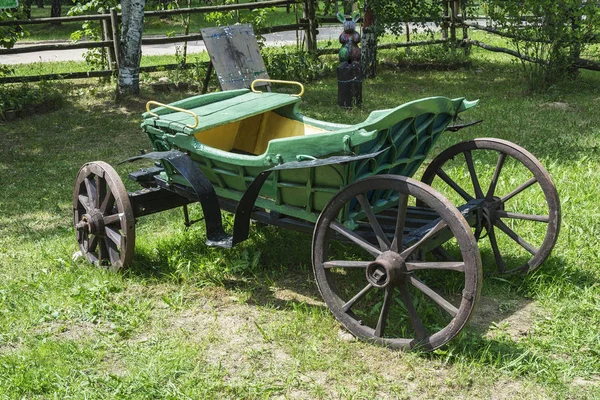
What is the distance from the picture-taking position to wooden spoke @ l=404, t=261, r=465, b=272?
3571 millimetres

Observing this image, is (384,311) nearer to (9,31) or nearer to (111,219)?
(111,219)

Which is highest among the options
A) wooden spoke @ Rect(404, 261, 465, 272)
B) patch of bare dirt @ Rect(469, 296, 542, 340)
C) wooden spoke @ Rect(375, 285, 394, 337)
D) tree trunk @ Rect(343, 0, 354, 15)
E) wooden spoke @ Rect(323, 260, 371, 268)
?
tree trunk @ Rect(343, 0, 354, 15)

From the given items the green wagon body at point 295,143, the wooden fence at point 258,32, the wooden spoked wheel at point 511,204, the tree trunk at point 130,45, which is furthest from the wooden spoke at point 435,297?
the tree trunk at point 130,45

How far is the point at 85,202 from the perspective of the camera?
16.7 ft

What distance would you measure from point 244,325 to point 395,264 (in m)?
1.11

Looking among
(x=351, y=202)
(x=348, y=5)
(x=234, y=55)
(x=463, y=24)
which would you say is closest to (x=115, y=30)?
(x=234, y=55)

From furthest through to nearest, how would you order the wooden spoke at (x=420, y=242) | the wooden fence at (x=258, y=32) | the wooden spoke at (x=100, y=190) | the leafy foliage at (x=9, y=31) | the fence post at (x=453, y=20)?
the fence post at (x=453, y=20) → the wooden fence at (x=258, y=32) → the leafy foliage at (x=9, y=31) → the wooden spoke at (x=100, y=190) → the wooden spoke at (x=420, y=242)

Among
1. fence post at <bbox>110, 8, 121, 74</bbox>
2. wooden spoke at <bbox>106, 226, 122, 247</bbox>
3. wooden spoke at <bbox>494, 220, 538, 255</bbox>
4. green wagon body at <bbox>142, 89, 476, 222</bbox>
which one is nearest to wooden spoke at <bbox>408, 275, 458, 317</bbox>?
green wagon body at <bbox>142, 89, 476, 222</bbox>

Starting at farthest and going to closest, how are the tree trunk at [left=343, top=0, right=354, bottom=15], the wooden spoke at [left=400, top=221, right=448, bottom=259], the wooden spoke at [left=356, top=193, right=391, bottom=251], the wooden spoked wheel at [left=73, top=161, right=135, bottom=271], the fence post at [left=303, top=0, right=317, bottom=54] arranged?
the fence post at [left=303, top=0, right=317, bottom=54], the tree trunk at [left=343, top=0, right=354, bottom=15], the wooden spoked wheel at [left=73, top=161, right=135, bottom=271], the wooden spoke at [left=356, top=193, right=391, bottom=251], the wooden spoke at [left=400, top=221, right=448, bottom=259]

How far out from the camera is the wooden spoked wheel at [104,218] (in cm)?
471

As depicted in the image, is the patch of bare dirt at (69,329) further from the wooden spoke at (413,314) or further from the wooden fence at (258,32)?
the wooden fence at (258,32)

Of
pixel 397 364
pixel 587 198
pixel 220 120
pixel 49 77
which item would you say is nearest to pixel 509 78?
pixel 587 198

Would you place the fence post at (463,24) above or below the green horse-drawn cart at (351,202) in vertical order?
above

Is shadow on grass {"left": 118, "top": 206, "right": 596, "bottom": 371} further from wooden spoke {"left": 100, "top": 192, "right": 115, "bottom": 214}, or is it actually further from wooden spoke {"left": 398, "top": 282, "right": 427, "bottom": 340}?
wooden spoke {"left": 100, "top": 192, "right": 115, "bottom": 214}
